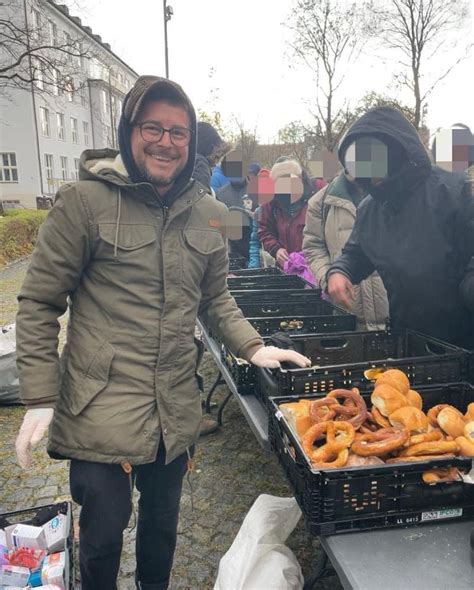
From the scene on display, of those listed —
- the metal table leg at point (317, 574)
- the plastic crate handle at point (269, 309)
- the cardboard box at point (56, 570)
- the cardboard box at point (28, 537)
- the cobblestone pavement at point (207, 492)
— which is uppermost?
the plastic crate handle at point (269, 309)

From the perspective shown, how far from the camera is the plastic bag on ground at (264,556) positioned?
1843 mm

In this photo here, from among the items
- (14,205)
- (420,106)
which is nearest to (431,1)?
(420,106)

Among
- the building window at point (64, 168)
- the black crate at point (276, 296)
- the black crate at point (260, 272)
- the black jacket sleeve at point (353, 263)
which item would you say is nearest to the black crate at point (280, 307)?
the black crate at point (276, 296)

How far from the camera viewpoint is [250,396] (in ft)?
8.33

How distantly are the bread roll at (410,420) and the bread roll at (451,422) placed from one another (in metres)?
0.05

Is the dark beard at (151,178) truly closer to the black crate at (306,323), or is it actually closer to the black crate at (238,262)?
the black crate at (306,323)

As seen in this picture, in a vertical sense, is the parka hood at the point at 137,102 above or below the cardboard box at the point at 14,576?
above

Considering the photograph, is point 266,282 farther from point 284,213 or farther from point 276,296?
point 284,213

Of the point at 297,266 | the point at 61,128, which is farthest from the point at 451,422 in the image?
the point at 61,128

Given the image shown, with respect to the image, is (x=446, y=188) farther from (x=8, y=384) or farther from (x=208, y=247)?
(x=8, y=384)

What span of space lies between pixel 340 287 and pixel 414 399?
2.92ft

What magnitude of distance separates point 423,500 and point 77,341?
1.19 metres

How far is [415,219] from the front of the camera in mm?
2275

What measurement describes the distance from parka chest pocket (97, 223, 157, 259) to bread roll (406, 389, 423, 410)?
1052mm
